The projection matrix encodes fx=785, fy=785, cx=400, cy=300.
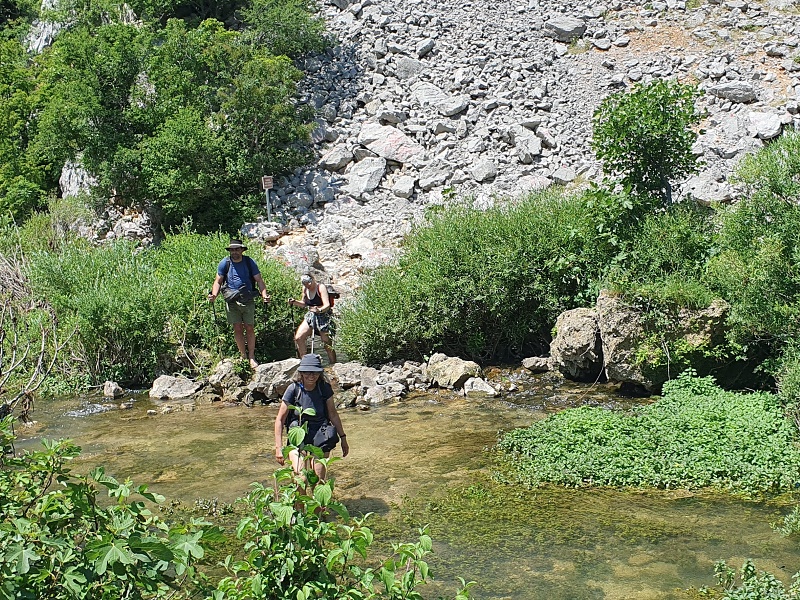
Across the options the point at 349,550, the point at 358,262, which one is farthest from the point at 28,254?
the point at 349,550

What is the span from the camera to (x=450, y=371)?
41.6 feet

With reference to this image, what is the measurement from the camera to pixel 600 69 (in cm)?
2502

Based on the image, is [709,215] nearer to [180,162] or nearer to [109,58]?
[180,162]

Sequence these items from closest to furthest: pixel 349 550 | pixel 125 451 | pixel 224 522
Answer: pixel 349 550 < pixel 224 522 < pixel 125 451

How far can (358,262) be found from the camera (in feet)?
65.1

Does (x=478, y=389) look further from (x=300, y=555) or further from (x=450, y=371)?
(x=300, y=555)

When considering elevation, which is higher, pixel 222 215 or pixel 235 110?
pixel 235 110

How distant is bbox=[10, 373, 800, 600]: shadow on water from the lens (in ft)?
20.6

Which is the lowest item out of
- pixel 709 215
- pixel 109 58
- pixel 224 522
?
pixel 224 522

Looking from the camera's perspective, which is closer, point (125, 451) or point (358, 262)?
point (125, 451)

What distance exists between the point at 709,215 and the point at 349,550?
10661 millimetres

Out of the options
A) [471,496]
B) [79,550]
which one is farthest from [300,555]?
[471,496]

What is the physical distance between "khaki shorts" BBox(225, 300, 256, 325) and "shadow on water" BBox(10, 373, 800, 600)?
147 centimetres

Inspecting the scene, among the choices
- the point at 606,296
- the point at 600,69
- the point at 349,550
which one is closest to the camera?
the point at 349,550
